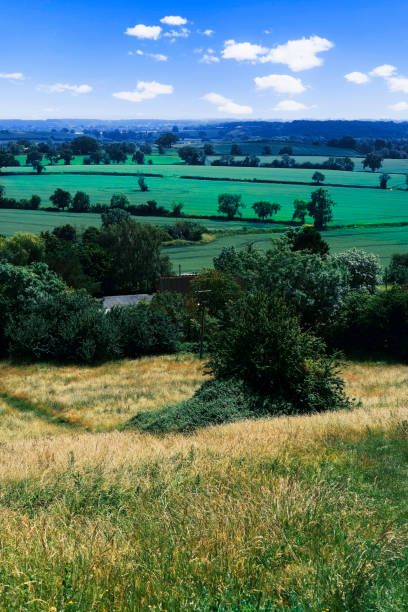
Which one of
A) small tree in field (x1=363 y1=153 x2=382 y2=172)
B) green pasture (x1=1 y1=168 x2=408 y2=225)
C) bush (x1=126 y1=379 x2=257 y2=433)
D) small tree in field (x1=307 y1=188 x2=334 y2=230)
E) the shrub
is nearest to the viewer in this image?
bush (x1=126 y1=379 x2=257 y2=433)

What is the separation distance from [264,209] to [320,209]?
11907mm

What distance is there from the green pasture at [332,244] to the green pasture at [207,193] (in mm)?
7523

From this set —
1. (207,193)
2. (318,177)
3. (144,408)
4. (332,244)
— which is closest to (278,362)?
(144,408)

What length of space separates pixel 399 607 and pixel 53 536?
348 cm

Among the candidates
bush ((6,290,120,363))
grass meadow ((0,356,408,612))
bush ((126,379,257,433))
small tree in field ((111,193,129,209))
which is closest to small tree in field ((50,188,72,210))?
small tree in field ((111,193,129,209))

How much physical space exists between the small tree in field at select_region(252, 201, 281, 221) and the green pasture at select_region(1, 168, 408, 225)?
268 cm

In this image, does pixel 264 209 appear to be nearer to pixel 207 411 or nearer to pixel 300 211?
pixel 300 211

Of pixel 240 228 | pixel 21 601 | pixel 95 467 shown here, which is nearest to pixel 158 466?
pixel 95 467

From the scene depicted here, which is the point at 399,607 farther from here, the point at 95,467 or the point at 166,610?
the point at 95,467

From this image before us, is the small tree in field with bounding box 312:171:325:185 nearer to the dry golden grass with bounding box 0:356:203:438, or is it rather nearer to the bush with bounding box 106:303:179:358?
the bush with bounding box 106:303:179:358

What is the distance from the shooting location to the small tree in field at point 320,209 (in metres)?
114

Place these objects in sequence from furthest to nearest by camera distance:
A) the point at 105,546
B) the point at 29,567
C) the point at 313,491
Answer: the point at 313,491
the point at 105,546
the point at 29,567

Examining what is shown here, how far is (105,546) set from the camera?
5902mm

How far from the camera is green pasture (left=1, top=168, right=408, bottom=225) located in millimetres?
126500
